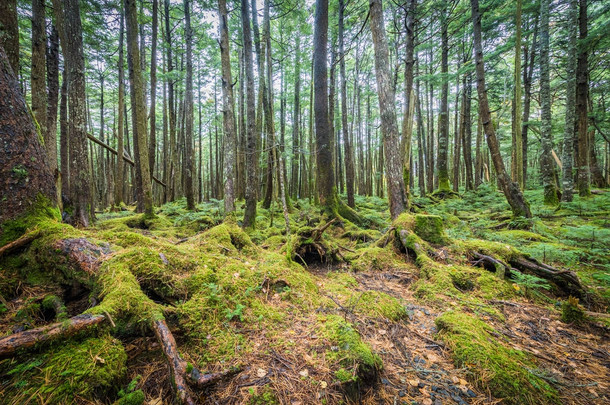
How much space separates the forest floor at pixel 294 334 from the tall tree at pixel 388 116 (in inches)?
98.9

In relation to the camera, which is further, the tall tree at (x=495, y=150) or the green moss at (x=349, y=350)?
the tall tree at (x=495, y=150)

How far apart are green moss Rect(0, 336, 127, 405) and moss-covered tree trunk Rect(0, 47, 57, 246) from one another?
70.8 inches

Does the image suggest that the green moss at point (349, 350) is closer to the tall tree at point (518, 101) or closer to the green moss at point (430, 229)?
the green moss at point (430, 229)

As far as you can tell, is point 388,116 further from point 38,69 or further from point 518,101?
point 38,69

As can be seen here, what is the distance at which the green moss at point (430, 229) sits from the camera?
17.2 ft

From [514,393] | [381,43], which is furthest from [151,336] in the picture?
[381,43]

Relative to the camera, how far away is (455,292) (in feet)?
12.3

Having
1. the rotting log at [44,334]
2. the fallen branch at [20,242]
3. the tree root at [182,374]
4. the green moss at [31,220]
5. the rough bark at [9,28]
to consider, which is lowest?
the tree root at [182,374]

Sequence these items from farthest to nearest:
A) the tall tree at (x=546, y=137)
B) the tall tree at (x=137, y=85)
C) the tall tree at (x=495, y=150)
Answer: the tall tree at (x=546, y=137)
the tall tree at (x=495, y=150)
the tall tree at (x=137, y=85)

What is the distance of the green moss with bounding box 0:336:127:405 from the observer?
139cm

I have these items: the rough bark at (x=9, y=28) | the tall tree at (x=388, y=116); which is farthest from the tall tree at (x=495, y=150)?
the rough bark at (x=9, y=28)

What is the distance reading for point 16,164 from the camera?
2586mm

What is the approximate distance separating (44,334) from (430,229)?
599cm

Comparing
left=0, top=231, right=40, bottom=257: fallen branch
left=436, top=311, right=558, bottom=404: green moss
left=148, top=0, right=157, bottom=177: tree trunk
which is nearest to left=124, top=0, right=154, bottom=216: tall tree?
left=148, top=0, right=157, bottom=177: tree trunk
